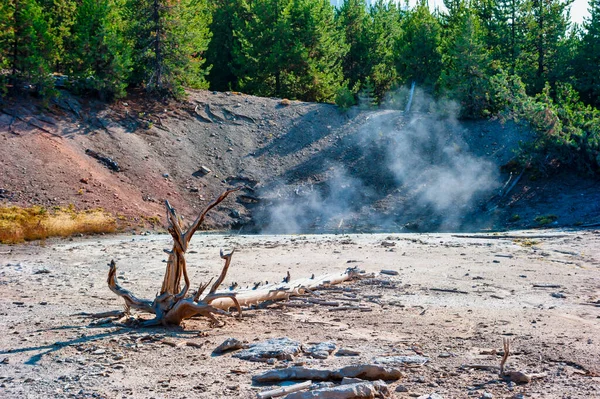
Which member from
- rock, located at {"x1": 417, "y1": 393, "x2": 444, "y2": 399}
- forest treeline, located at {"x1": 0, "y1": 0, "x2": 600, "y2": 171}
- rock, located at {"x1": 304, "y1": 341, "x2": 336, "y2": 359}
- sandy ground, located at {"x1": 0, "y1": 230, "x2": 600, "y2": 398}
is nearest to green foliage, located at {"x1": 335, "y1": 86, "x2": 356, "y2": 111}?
forest treeline, located at {"x1": 0, "y1": 0, "x2": 600, "y2": 171}

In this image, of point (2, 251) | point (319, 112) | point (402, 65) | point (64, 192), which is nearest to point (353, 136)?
point (319, 112)

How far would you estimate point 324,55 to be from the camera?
37.2m

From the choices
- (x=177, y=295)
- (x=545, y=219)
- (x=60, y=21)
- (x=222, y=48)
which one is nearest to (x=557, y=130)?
(x=545, y=219)

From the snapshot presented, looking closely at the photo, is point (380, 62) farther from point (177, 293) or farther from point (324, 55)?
point (177, 293)

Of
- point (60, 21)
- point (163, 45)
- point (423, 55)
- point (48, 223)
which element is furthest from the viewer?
point (423, 55)

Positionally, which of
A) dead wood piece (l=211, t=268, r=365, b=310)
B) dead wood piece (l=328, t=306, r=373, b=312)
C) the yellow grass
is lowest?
the yellow grass

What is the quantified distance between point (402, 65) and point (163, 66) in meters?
13.2

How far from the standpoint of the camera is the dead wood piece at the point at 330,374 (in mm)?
6289

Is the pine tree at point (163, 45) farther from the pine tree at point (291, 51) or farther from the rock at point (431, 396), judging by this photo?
the rock at point (431, 396)

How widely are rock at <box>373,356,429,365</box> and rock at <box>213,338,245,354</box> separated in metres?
1.50

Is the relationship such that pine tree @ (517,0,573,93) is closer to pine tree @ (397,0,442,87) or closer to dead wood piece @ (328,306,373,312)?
pine tree @ (397,0,442,87)

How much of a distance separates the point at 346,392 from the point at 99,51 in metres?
26.2

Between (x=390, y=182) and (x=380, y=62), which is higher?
(x=380, y=62)

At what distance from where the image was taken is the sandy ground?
21.0 feet
